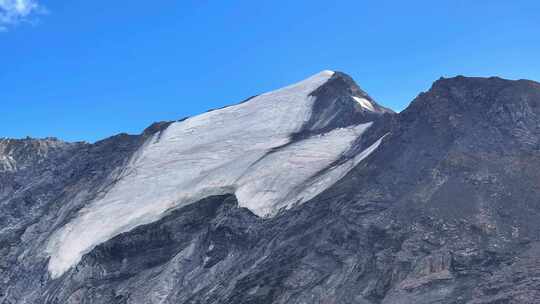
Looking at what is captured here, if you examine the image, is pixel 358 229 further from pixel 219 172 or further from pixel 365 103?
pixel 365 103

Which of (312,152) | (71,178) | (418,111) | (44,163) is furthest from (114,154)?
(418,111)

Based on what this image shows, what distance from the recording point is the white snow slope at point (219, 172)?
35.8 meters

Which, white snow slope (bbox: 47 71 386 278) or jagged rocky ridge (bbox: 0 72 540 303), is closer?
jagged rocky ridge (bbox: 0 72 540 303)

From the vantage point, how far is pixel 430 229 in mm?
25625

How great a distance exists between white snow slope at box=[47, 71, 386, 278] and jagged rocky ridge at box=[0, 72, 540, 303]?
0.90ft

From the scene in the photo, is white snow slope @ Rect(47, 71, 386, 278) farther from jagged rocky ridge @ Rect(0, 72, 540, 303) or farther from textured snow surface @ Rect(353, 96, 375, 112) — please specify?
textured snow surface @ Rect(353, 96, 375, 112)

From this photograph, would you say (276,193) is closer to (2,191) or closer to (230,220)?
(230,220)

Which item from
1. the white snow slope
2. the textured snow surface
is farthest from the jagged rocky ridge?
the textured snow surface

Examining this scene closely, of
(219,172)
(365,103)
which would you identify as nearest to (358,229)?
(219,172)

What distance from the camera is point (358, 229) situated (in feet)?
90.5

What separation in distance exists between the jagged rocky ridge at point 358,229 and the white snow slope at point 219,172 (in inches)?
10.8

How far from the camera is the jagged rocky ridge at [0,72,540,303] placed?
78.6 ft

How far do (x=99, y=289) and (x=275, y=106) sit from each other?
23.7 meters

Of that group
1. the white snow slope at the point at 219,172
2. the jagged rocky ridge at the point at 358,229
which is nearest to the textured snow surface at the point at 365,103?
the white snow slope at the point at 219,172
